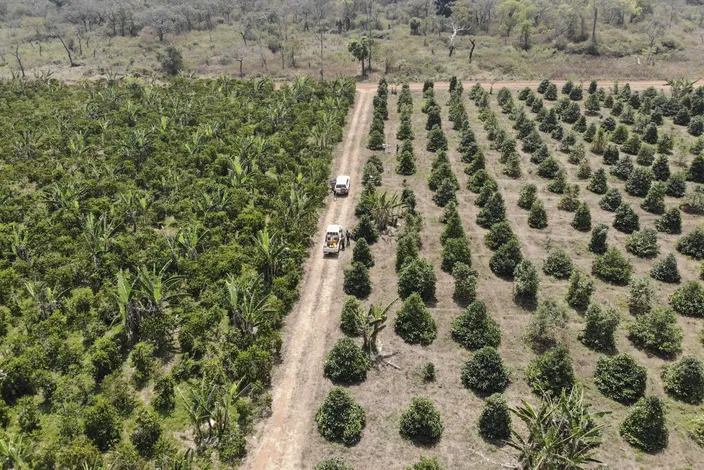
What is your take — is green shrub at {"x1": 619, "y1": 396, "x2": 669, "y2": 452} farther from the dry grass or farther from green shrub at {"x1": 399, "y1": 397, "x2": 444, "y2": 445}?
the dry grass

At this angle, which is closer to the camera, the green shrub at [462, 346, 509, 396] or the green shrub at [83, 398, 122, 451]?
the green shrub at [83, 398, 122, 451]

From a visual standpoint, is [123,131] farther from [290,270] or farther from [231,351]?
[231,351]

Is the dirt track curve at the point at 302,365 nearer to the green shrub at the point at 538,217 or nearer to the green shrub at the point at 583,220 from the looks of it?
the green shrub at the point at 538,217

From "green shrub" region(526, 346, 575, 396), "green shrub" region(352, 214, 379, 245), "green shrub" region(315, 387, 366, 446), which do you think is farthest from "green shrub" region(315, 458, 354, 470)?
"green shrub" region(352, 214, 379, 245)

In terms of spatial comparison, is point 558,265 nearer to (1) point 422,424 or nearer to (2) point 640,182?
(1) point 422,424

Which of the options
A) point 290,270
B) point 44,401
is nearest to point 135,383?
point 44,401

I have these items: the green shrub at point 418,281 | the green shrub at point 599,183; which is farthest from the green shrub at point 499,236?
the green shrub at point 599,183
